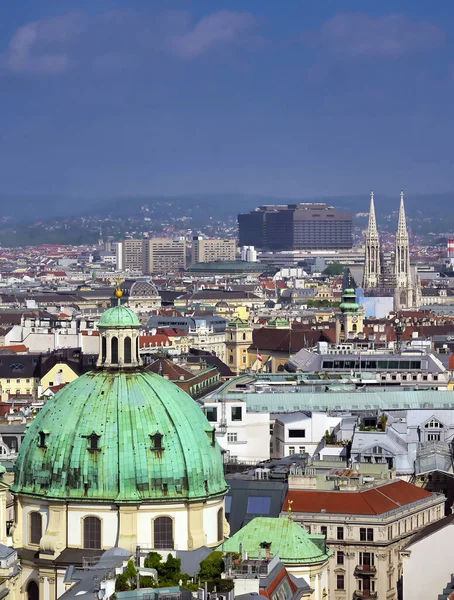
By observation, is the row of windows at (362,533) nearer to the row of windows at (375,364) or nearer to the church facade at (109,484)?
the church facade at (109,484)

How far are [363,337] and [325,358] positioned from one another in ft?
107

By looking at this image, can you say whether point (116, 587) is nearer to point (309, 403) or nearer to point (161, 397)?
point (161, 397)

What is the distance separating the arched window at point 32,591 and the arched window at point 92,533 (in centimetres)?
134

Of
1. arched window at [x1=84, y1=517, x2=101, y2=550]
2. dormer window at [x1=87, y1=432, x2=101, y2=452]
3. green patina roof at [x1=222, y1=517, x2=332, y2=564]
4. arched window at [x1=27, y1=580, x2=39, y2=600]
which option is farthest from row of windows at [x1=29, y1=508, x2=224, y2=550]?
dormer window at [x1=87, y1=432, x2=101, y2=452]

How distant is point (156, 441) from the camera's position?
44500mm

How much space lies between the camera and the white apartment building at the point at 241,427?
7162 cm

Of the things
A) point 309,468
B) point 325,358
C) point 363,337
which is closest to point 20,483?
point 309,468

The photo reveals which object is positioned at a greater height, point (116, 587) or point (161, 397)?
point (161, 397)

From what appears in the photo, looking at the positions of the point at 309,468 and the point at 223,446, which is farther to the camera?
the point at 223,446

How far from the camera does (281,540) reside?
45.1m

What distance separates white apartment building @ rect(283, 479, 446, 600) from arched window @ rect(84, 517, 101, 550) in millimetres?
9587

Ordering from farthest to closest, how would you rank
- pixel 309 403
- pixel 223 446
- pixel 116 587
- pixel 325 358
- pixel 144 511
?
1. pixel 325 358
2. pixel 309 403
3. pixel 223 446
4. pixel 144 511
5. pixel 116 587

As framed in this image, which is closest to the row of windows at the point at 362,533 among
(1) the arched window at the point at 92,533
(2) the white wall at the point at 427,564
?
(2) the white wall at the point at 427,564

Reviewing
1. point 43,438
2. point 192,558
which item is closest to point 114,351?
point 43,438
